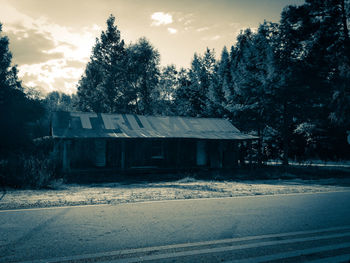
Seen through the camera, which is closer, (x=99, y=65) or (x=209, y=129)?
(x=209, y=129)

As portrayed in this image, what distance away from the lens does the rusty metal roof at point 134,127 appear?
1838 cm

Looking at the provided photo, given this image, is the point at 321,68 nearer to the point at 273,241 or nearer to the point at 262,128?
the point at 262,128

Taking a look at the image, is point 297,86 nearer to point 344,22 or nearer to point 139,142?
point 344,22

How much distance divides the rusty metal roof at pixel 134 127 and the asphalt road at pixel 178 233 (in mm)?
11497

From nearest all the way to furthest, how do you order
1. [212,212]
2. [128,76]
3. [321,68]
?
1. [212,212]
2. [321,68]
3. [128,76]

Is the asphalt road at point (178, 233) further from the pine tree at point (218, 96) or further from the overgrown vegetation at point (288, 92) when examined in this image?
the pine tree at point (218, 96)

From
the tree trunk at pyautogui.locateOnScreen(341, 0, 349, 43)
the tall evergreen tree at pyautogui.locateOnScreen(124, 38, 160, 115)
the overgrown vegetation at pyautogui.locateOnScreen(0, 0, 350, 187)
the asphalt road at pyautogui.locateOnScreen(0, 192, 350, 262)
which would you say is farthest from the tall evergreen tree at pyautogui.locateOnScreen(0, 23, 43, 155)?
the tree trunk at pyautogui.locateOnScreen(341, 0, 349, 43)

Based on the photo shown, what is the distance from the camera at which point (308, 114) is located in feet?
88.6

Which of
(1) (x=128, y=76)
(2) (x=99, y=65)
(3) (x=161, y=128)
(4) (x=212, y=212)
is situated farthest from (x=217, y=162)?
(2) (x=99, y=65)

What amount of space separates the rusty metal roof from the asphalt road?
11497 millimetres

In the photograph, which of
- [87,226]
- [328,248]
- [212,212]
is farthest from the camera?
[212,212]

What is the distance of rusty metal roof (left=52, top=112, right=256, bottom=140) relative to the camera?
18375mm

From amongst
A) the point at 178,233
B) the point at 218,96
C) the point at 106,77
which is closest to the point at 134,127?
the point at 178,233

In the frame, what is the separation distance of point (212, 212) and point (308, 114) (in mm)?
23595
